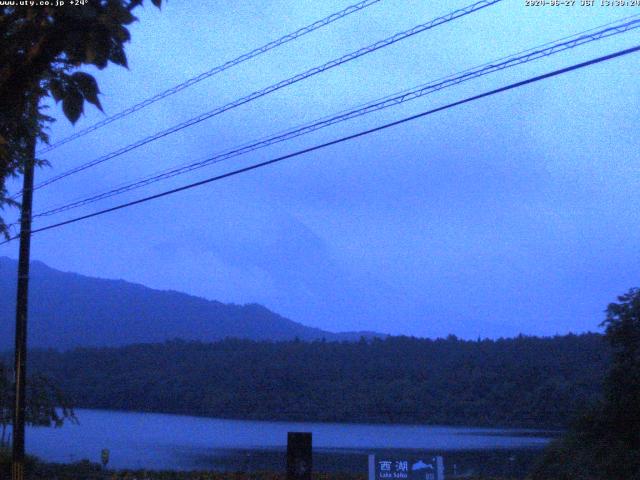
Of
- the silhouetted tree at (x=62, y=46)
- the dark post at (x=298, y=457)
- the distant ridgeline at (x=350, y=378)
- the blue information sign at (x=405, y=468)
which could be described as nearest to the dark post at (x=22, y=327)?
the dark post at (x=298, y=457)

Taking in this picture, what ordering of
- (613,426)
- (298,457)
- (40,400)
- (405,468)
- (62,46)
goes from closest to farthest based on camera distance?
(62,46), (405,468), (298,457), (613,426), (40,400)

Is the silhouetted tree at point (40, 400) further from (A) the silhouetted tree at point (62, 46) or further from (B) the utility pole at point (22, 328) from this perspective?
(A) the silhouetted tree at point (62, 46)

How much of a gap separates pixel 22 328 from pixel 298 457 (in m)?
9.69

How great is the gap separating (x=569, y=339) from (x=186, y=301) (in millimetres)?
124511

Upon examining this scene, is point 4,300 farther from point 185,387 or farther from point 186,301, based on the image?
point 185,387

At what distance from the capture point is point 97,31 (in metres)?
5.88

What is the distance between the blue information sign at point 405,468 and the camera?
38.2 ft

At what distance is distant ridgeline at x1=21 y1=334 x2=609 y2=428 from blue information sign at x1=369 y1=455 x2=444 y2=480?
19.9 meters

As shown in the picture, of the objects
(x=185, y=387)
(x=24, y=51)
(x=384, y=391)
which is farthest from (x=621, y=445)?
(x=185, y=387)

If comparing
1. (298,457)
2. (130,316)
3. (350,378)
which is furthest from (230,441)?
(130,316)

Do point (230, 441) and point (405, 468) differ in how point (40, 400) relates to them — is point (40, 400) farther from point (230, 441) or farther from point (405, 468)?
point (405, 468)

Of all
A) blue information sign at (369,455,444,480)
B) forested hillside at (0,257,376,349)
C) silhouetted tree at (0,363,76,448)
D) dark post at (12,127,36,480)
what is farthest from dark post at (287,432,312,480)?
forested hillside at (0,257,376,349)

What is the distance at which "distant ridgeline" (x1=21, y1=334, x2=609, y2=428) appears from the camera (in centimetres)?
3547

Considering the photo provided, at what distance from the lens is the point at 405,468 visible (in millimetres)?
11688
